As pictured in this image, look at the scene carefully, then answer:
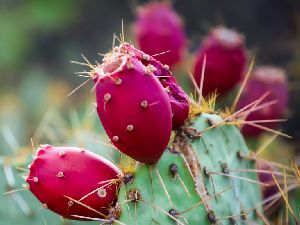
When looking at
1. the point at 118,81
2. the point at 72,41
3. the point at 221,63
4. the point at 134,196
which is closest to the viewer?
the point at 118,81

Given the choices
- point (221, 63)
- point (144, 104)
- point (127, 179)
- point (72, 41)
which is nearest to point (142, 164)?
point (127, 179)

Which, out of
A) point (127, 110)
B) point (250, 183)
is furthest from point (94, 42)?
point (127, 110)

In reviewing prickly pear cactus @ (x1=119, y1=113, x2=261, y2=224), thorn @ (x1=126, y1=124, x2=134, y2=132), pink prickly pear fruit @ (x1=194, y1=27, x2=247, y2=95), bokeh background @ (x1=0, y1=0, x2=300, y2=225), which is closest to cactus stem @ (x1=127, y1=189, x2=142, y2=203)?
prickly pear cactus @ (x1=119, y1=113, x2=261, y2=224)

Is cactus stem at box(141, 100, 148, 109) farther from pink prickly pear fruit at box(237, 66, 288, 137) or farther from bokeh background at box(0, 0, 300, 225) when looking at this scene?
bokeh background at box(0, 0, 300, 225)

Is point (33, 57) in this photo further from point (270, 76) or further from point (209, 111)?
point (209, 111)

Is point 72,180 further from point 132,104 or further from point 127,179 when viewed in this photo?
point 132,104

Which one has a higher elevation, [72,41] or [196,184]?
[196,184]
